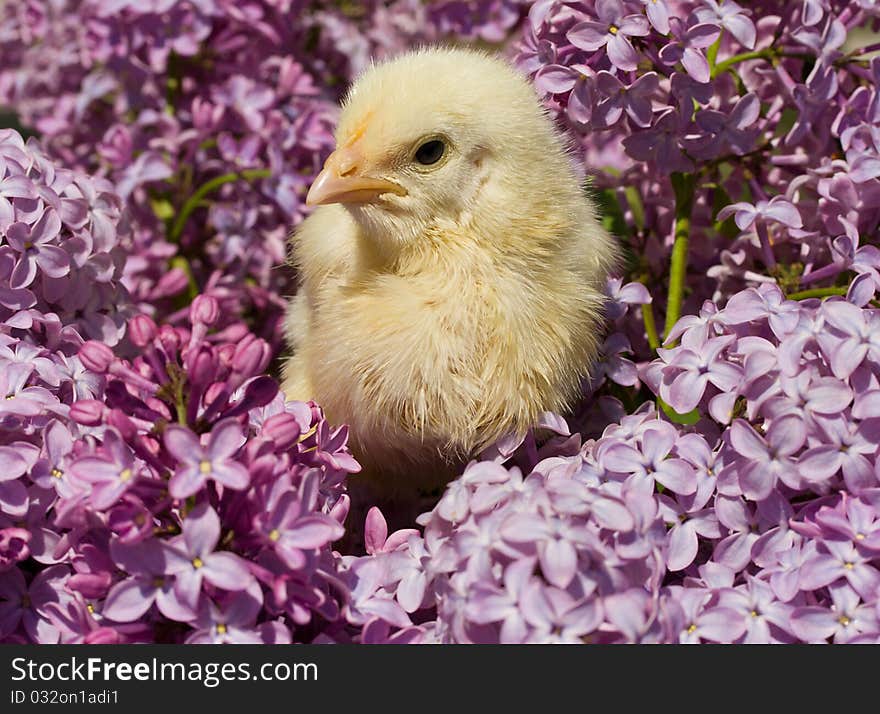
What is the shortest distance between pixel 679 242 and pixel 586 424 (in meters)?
0.23

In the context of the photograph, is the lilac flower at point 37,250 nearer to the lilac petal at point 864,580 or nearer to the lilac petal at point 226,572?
the lilac petal at point 226,572

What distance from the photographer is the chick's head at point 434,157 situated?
104 cm

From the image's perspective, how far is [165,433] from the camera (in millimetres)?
750

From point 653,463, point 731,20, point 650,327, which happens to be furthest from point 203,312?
point 731,20

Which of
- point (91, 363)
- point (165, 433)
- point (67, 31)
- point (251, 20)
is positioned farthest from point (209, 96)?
point (165, 433)

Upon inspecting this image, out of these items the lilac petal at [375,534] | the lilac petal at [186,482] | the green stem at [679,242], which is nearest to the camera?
the lilac petal at [186,482]

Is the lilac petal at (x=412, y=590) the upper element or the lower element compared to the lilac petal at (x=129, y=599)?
lower

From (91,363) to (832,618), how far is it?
0.60 metres

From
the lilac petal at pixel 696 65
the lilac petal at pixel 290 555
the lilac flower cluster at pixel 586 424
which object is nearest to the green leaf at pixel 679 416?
the lilac flower cluster at pixel 586 424

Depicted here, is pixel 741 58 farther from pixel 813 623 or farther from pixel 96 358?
pixel 96 358

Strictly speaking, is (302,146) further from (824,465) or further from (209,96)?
(824,465)

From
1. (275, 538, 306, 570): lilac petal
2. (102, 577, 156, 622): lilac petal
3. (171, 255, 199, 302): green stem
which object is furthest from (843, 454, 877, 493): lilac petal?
(171, 255, 199, 302): green stem

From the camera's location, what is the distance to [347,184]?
1030mm

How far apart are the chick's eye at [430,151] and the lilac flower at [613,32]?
0.55 feet
